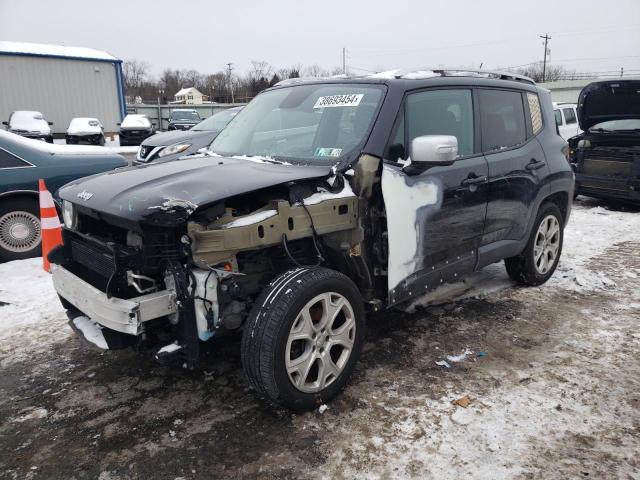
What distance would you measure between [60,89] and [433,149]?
27.4 meters

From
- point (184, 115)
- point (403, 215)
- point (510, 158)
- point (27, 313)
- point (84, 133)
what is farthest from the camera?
point (184, 115)

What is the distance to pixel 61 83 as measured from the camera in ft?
83.8

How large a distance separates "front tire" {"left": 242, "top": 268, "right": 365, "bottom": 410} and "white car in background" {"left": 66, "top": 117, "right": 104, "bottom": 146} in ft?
65.9

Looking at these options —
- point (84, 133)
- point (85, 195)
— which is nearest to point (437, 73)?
point (85, 195)

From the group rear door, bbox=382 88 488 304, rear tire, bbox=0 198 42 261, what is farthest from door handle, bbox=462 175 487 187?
rear tire, bbox=0 198 42 261

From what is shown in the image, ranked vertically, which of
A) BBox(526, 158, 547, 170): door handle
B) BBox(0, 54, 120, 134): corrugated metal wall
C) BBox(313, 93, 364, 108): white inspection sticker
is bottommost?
BBox(526, 158, 547, 170): door handle

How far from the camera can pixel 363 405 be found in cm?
297

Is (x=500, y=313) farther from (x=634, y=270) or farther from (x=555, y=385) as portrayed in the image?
(x=634, y=270)

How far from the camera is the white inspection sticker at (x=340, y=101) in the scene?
11.3 ft

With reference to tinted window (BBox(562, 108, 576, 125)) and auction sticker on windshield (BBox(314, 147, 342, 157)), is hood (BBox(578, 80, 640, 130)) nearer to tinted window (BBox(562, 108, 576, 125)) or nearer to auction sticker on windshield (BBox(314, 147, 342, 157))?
tinted window (BBox(562, 108, 576, 125))

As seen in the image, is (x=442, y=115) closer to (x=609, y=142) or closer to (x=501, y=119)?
(x=501, y=119)

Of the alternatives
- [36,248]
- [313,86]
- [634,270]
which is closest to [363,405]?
[313,86]

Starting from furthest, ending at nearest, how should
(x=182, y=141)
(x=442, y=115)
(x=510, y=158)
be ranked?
1. (x=182, y=141)
2. (x=510, y=158)
3. (x=442, y=115)

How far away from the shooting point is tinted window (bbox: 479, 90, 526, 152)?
13.2 ft
